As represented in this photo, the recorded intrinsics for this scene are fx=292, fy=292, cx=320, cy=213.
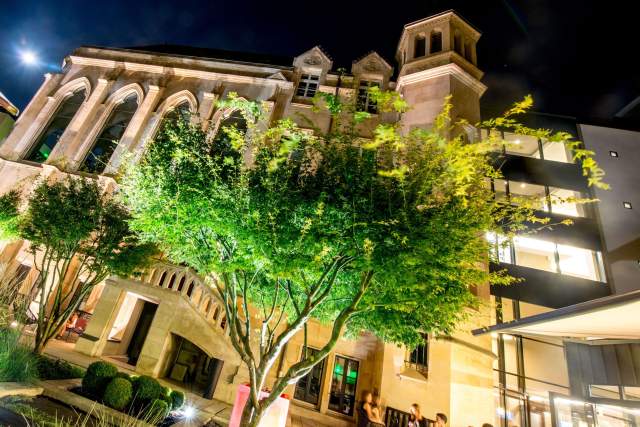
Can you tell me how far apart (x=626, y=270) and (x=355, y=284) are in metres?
13.7

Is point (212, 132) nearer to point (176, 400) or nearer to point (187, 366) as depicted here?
point (187, 366)

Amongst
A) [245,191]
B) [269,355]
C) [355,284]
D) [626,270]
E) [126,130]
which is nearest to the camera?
[269,355]

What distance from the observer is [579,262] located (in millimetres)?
13938

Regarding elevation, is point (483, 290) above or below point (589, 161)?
above

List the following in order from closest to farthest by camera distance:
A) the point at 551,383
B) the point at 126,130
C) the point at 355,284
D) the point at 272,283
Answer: the point at 355,284
the point at 272,283
the point at 551,383
the point at 126,130

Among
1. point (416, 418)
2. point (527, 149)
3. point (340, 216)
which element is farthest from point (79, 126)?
point (527, 149)

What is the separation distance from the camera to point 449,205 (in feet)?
20.9

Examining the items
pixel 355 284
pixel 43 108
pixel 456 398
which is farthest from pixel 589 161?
pixel 43 108

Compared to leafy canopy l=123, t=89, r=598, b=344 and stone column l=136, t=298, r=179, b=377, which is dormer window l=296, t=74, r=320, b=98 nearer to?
leafy canopy l=123, t=89, r=598, b=344

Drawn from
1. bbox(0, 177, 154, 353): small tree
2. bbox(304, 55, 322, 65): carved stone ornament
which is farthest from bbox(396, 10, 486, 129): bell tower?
bbox(0, 177, 154, 353): small tree

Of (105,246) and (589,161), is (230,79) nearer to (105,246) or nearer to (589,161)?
(105,246)

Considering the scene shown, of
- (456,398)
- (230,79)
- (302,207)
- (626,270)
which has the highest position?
(230,79)

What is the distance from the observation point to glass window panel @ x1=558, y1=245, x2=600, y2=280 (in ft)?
44.9

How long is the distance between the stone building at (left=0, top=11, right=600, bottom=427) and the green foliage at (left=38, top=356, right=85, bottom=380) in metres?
2.48
